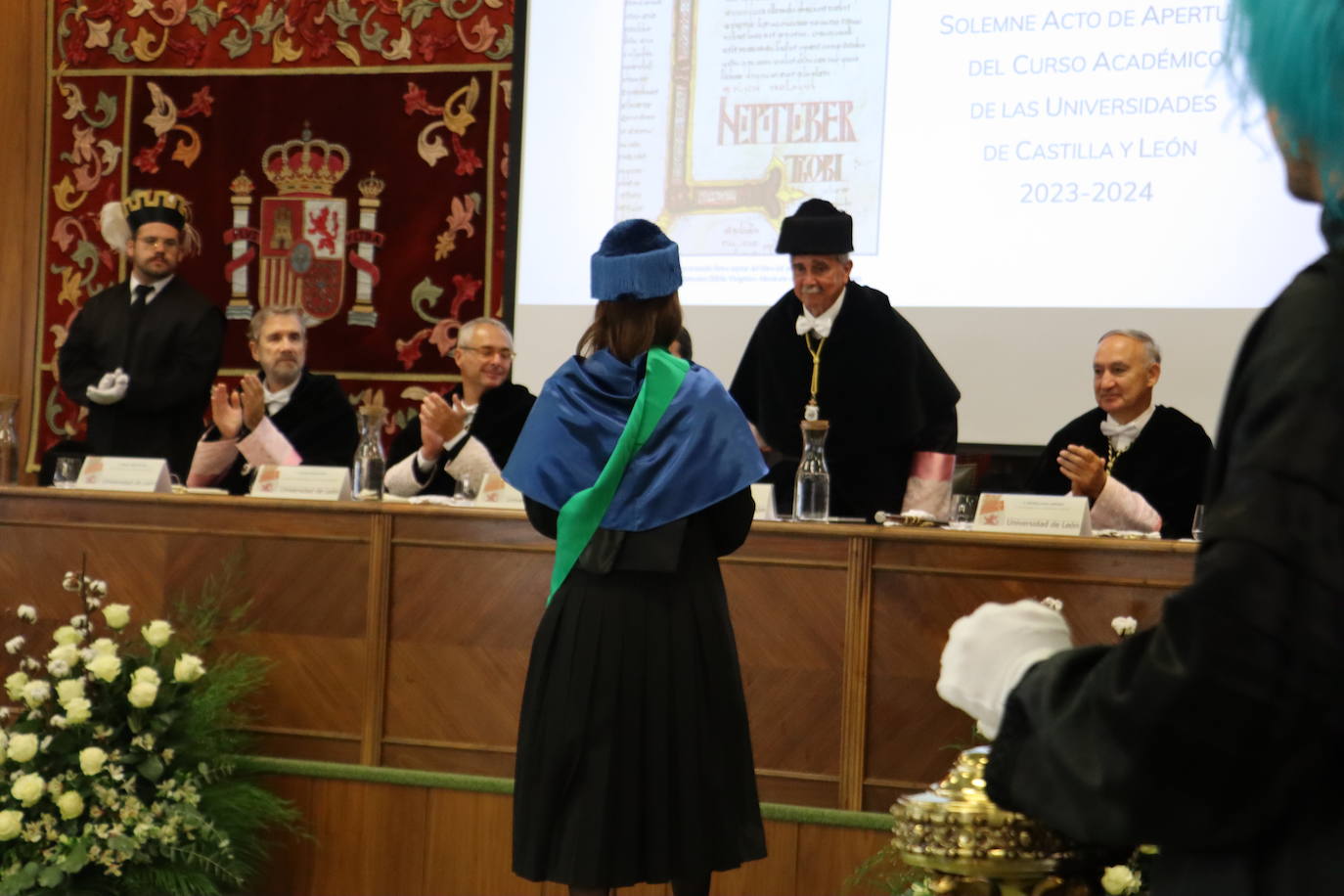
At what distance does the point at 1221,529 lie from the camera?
0.82 metres

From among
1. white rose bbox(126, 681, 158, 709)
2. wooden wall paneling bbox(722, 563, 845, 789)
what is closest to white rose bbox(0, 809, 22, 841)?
white rose bbox(126, 681, 158, 709)

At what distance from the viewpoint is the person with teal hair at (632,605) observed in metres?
2.98

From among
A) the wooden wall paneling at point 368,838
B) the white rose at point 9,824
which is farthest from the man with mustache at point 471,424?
the white rose at point 9,824

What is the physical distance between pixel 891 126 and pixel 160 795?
337 cm

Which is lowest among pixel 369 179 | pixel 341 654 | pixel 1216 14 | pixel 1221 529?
pixel 341 654

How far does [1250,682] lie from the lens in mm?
798

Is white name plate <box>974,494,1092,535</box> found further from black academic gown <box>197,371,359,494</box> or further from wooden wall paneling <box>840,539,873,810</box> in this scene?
black academic gown <box>197,371,359,494</box>

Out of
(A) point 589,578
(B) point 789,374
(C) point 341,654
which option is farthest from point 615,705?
(B) point 789,374

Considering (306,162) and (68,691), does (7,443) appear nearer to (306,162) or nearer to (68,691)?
(68,691)

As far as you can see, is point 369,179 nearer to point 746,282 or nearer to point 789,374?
point 746,282

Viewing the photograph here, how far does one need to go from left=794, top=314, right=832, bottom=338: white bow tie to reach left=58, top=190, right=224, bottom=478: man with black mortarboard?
243 cm

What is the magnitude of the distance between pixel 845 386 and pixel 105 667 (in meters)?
2.34

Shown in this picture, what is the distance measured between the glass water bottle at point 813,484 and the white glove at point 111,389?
2.95 m

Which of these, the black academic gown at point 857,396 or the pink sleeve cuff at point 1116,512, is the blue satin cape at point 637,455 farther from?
the black academic gown at point 857,396
